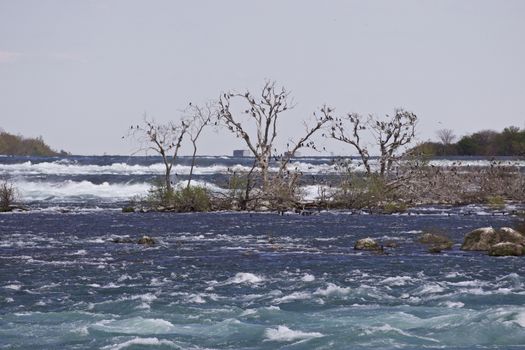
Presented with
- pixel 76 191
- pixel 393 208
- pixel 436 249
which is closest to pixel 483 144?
pixel 76 191

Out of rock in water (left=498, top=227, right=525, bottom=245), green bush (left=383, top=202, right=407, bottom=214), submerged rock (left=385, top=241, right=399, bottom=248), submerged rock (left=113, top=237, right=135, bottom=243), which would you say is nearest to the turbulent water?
submerged rock (left=385, top=241, right=399, bottom=248)

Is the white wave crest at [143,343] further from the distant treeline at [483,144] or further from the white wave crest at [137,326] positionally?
the distant treeline at [483,144]

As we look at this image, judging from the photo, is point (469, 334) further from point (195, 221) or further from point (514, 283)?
point (195, 221)

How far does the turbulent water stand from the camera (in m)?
14.7

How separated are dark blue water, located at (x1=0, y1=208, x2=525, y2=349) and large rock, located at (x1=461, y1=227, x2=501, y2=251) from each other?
0.88m

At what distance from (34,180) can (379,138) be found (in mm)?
33677

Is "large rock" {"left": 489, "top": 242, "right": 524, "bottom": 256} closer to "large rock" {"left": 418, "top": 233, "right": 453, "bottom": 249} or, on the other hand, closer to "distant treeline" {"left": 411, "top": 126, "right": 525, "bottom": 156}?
"large rock" {"left": 418, "top": 233, "right": 453, "bottom": 249}

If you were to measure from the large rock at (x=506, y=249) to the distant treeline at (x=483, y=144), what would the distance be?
70.9m

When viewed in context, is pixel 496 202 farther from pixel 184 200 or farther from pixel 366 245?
pixel 366 245

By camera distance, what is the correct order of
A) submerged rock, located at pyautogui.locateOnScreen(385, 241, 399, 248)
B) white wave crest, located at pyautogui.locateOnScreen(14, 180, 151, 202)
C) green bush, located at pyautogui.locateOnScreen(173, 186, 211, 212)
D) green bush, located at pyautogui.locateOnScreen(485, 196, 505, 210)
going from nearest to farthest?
submerged rock, located at pyautogui.locateOnScreen(385, 241, 399, 248)
green bush, located at pyautogui.locateOnScreen(173, 186, 211, 212)
green bush, located at pyautogui.locateOnScreen(485, 196, 505, 210)
white wave crest, located at pyautogui.locateOnScreen(14, 180, 151, 202)

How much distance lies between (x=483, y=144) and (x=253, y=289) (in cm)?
9740

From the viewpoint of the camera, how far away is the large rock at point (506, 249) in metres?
23.5

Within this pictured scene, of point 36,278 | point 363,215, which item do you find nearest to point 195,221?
point 363,215

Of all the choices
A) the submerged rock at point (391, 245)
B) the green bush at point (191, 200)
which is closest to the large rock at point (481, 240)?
the submerged rock at point (391, 245)
